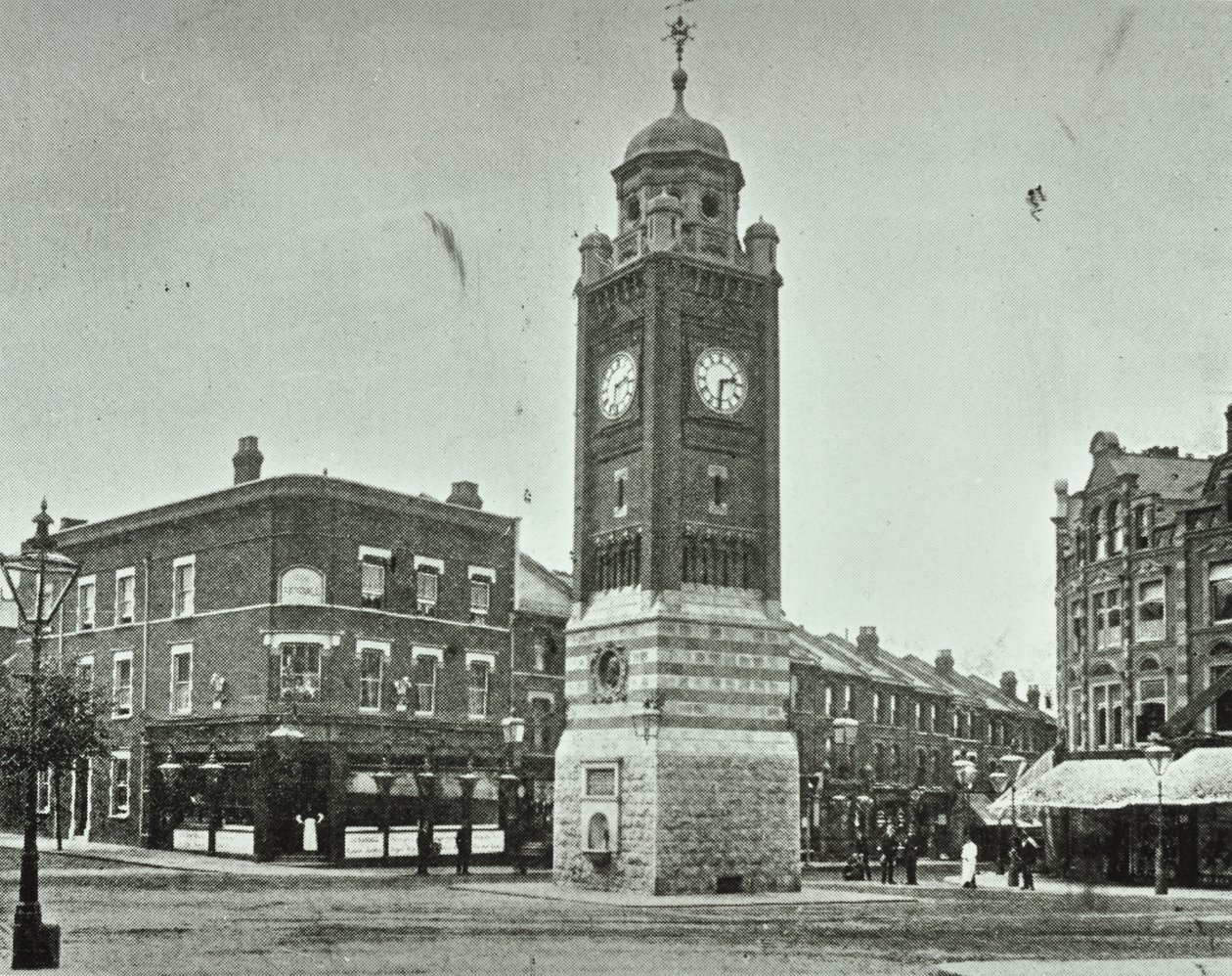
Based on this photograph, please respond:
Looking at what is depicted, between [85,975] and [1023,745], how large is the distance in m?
77.7

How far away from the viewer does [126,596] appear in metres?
58.4

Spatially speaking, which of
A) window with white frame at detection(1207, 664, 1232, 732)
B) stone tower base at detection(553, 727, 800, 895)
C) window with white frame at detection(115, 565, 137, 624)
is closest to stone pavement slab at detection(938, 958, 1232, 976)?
stone tower base at detection(553, 727, 800, 895)

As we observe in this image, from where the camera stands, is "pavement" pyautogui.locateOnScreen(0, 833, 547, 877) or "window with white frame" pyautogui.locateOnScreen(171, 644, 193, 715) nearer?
"pavement" pyautogui.locateOnScreen(0, 833, 547, 877)

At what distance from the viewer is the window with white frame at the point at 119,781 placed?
56750 mm

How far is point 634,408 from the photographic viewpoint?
4297 centimetres

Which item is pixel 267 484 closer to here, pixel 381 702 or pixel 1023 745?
pixel 381 702

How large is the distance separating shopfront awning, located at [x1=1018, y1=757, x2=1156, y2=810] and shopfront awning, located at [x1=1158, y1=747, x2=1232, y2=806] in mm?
993

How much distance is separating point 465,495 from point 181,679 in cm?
1193

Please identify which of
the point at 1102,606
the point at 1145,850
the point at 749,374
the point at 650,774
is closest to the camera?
the point at 650,774

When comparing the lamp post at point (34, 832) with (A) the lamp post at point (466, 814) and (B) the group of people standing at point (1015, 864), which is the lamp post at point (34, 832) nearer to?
(A) the lamp post at point (466, 814)

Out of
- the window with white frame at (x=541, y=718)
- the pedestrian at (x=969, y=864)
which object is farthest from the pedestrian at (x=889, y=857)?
the window with white frame at (x=541, y=718)

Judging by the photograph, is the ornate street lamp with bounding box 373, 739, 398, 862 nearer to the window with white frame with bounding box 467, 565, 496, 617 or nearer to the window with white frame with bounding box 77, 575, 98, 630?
the window with white frame with bounding box 467, 565, 496, 617

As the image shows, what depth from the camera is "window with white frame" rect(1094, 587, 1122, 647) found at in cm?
5209

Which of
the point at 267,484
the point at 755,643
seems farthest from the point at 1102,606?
the point at 267,484
